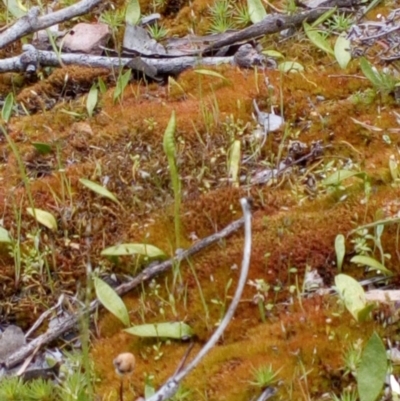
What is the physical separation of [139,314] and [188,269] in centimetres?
24

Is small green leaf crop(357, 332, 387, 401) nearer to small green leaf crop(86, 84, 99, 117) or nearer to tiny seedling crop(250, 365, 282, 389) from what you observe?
tiny seedling crop(250, 365, 282, 389)

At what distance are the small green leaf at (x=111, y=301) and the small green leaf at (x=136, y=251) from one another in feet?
0.52

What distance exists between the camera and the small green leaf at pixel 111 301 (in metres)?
2.66

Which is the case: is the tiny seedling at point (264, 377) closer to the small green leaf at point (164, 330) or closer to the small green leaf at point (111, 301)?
the small green leaf at point (164, 330)

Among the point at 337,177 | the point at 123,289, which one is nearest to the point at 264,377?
the point at 123,289

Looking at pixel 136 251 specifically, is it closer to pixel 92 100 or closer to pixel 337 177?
pixel 337 177

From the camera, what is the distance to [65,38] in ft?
14.5

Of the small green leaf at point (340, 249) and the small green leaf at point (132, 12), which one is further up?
the small green leaf at point (132, 12)

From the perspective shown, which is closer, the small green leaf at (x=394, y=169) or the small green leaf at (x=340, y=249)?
the small green leaf at (x=340, y=249)

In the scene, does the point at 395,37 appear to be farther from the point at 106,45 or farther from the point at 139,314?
the point at 139,314

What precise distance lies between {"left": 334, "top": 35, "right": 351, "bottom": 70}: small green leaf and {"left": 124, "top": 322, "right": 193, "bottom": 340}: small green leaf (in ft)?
5.60

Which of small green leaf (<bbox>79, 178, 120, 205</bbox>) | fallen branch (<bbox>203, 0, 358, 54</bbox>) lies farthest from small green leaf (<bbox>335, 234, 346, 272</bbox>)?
fallen branch (<bbox>203, 0, 358, 54</bbox>)

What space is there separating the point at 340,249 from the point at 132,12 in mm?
2236

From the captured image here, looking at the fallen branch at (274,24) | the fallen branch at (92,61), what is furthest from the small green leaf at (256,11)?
the fallen branch at (92,61)
